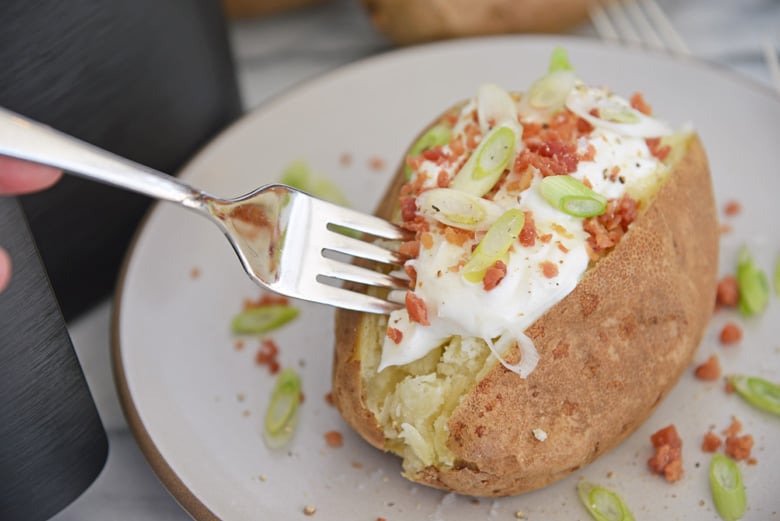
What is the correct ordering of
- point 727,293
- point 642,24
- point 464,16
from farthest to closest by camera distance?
point 642,24 → point 464,16 → point 727,293

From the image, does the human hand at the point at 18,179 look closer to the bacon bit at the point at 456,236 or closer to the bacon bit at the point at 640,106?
the bacon bit at the point at 456,236

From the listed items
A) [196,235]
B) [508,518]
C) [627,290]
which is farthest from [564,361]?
[196,235]

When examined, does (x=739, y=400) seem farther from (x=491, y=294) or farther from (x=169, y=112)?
(x=169, y=112)

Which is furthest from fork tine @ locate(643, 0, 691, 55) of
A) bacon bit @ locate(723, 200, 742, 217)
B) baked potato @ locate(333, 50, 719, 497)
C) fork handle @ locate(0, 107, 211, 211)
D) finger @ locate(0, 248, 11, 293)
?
finger @ locate(0, 248, 11, 293)

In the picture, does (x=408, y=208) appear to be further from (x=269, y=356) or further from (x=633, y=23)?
(x=633, y=23)

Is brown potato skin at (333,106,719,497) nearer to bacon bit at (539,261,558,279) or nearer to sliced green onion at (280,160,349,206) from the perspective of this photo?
bacon bit at (539,261,558,279)

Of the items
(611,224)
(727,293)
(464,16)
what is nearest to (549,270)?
(611,224)
